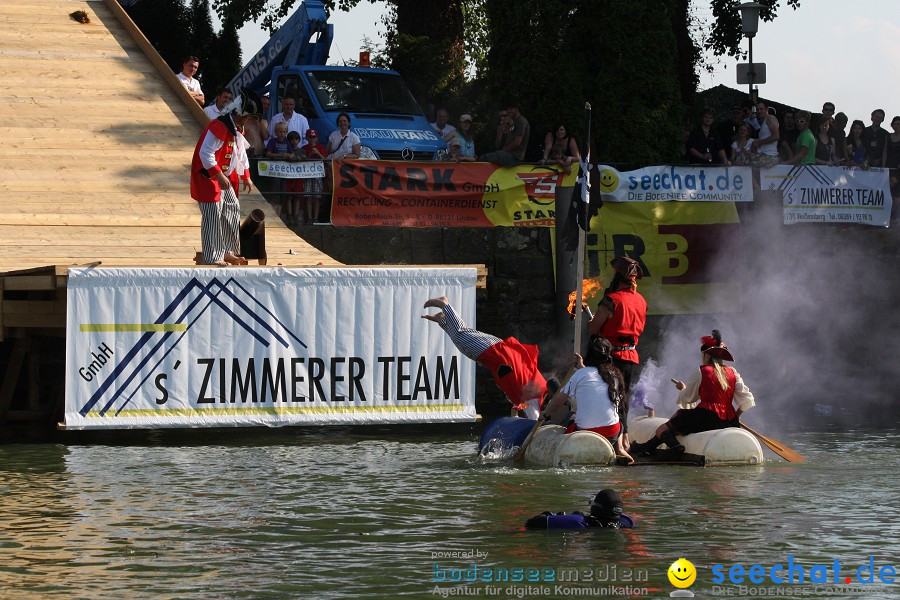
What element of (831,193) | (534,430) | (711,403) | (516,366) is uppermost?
(831,193)

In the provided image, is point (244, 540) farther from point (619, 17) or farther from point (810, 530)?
point (619, 17)

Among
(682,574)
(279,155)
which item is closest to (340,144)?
(279,155)

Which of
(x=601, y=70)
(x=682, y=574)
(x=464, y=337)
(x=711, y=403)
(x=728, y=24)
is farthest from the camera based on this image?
(x=728, y=24)

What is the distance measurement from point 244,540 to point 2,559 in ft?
5.57

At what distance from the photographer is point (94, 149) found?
20.4 meters

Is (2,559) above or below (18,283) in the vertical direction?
below

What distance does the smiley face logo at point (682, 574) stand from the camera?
9.55 meters

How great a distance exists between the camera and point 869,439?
59.7ft

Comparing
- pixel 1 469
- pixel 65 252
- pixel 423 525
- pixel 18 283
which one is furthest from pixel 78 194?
pixel 423 525

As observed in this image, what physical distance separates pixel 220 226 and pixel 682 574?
8.80m

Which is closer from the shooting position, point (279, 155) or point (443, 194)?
point (279, 155)

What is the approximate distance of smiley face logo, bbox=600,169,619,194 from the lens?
2264 centimetres

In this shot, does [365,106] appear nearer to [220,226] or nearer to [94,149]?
[94,149]

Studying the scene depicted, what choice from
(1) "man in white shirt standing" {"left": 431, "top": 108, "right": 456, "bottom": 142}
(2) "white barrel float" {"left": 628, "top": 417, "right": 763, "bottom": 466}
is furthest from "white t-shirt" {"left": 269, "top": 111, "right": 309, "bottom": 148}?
(2) "white barrel float" {"left": 628, "top": 417, "right": 763, "bottom": 466}
